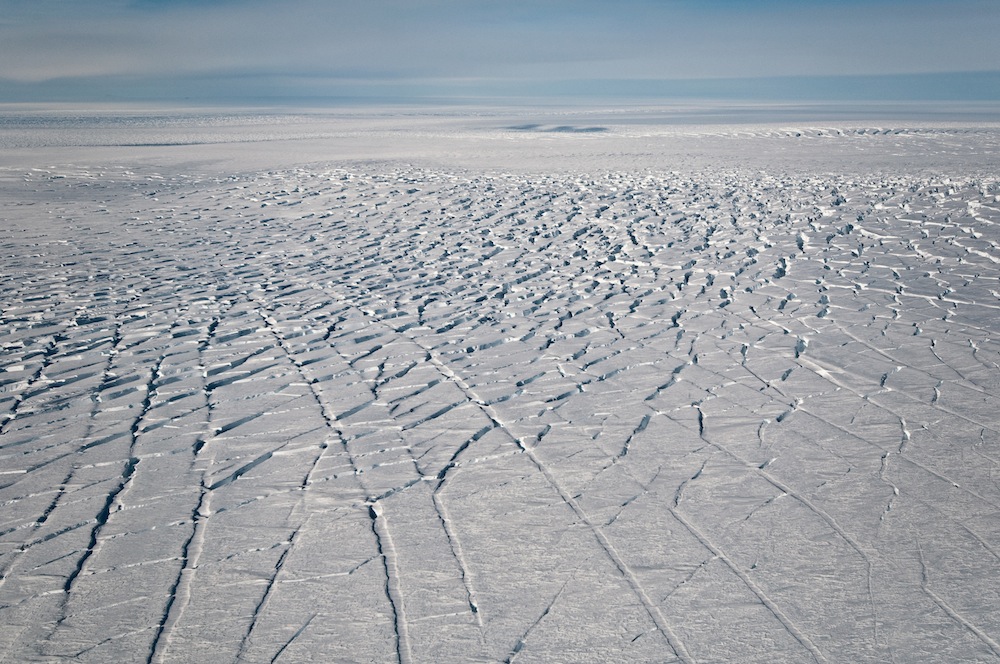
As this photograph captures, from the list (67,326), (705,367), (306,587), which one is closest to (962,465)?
(705,367)

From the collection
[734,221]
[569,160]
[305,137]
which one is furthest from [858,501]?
[305,137]

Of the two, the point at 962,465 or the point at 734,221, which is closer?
the point at 962,465

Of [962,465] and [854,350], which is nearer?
[962,465]

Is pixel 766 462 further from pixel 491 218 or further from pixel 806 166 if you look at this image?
pixel 806 166

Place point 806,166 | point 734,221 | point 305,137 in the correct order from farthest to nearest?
point 305,137
point 806,166
point 734,221

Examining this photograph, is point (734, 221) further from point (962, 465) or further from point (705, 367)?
point (962, 465)

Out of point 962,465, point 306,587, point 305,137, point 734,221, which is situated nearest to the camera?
point 306,587
